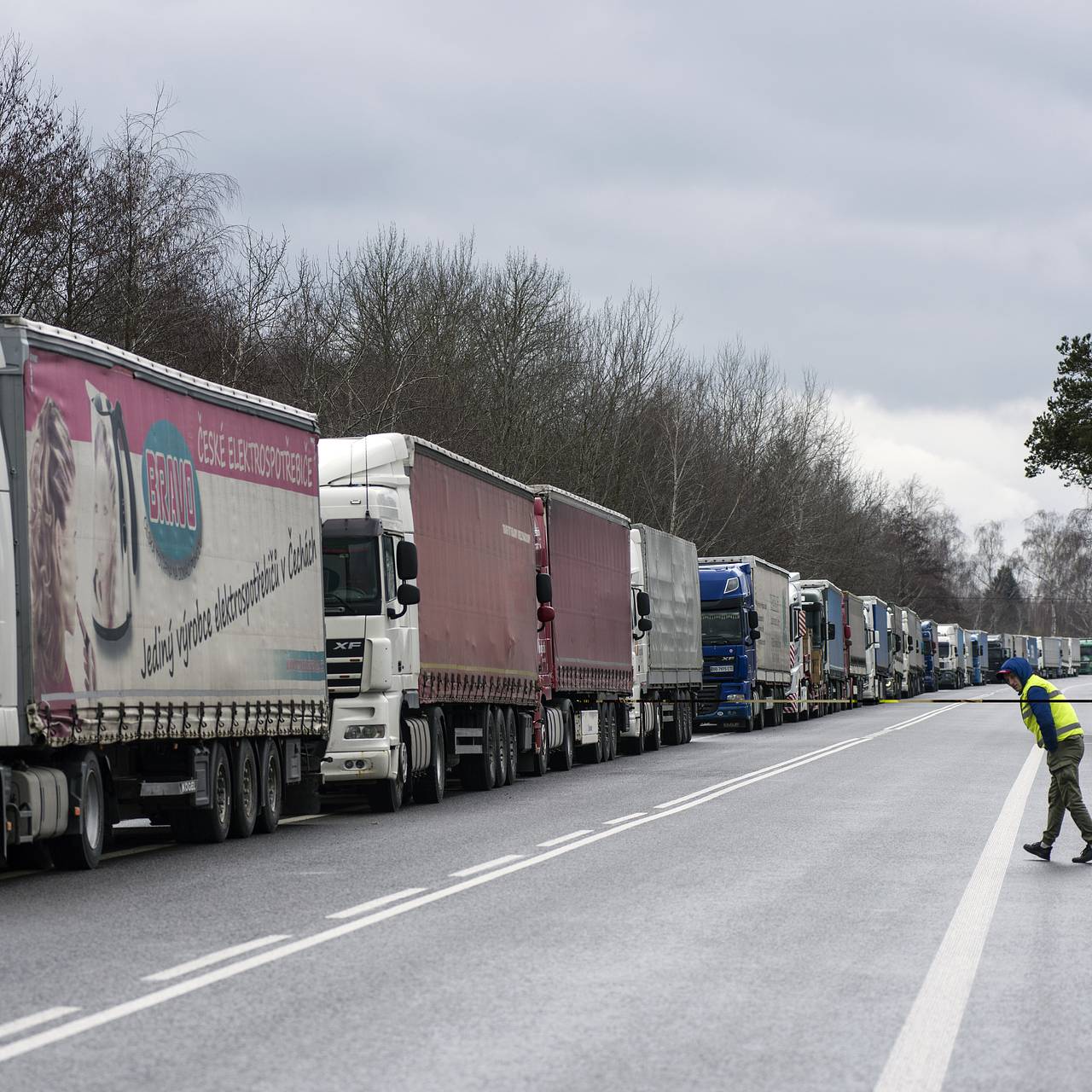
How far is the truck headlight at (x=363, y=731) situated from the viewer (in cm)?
1944

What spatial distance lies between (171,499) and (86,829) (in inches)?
108

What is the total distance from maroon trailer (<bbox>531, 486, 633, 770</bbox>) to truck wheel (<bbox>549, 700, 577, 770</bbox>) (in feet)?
0.04

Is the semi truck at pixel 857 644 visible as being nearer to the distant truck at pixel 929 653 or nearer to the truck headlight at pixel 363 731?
the distant truck at pixel 929 653

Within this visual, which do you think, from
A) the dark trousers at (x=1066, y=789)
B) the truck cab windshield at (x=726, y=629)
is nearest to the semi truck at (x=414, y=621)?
the dark trousers at (x=1066, y=789)

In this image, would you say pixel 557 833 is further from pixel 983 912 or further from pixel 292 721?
pixel 983 912

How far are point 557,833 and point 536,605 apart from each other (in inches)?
425

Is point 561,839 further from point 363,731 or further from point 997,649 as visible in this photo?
point 997,649

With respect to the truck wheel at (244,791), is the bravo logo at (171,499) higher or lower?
higher

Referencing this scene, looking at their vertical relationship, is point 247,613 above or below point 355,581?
below

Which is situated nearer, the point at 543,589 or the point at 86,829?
the point at 86,829

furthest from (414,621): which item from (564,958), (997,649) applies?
(997,649)

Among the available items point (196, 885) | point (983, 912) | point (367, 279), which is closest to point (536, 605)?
point (196, 885)

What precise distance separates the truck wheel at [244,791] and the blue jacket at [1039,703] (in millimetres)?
6624

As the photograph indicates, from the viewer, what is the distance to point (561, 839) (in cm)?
1636
